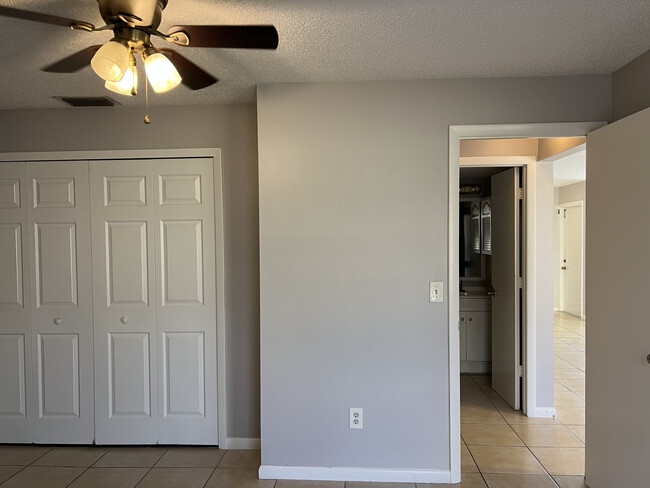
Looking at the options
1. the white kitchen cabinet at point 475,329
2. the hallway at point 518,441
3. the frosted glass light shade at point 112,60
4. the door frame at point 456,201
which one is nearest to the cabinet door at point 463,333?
the white kitchen cabinet at point 475,329

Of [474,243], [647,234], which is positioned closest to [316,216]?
[647,234]

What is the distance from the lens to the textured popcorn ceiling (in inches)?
69.1

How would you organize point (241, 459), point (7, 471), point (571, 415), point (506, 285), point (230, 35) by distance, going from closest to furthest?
point (230, 35)
point (7, 471)
point (241, 459)
point (571, 415)
point (506, 285)

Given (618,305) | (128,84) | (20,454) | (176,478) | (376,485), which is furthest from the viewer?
(20,454)

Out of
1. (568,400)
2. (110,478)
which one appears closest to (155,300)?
→ (110,478)

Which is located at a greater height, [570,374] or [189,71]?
[189,71]

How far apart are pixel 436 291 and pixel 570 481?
4.66 ft

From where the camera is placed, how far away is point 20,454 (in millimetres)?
3059

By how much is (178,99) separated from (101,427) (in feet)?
7.93

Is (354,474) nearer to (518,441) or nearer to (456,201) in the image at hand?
(518,441)

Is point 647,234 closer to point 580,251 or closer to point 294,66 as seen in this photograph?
point 294,66

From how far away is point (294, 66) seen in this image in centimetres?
240

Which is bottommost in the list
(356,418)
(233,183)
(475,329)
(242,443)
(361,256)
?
(242,443)

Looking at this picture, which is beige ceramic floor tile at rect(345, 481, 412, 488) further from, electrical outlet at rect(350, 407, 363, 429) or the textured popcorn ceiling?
the textured popcorn ceiling
